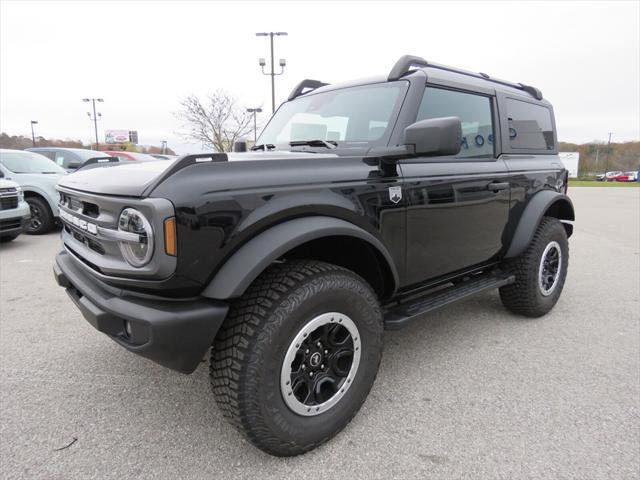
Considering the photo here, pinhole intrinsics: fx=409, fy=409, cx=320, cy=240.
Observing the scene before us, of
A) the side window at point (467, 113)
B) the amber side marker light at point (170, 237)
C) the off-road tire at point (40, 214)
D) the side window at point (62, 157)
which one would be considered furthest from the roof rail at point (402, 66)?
the side window at point (62, 157)

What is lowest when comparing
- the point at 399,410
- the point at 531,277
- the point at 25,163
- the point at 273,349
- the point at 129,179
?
the point at 399,410

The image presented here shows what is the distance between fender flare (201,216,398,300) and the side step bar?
72cm

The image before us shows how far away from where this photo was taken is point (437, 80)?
8.75ft

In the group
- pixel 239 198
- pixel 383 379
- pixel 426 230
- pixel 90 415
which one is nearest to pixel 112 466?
pixel 90 415

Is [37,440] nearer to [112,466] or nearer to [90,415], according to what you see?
[90,415]

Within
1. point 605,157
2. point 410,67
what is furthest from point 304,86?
point 605,157

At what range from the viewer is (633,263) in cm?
582

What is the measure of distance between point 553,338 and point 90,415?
3274 millimetres

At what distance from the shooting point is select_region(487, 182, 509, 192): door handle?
2.97 metres

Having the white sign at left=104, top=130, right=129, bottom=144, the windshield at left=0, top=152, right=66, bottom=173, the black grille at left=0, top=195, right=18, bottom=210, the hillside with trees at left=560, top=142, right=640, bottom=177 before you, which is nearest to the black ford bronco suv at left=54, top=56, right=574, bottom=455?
Answer: the black grille at left=0, top=195, right=18, bottom=210

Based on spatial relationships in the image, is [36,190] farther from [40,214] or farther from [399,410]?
[399,410]

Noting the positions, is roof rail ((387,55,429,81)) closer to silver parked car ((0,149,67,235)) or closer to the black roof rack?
the black roof rack

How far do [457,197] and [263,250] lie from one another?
1.53m

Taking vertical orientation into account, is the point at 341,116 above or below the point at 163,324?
A: above
